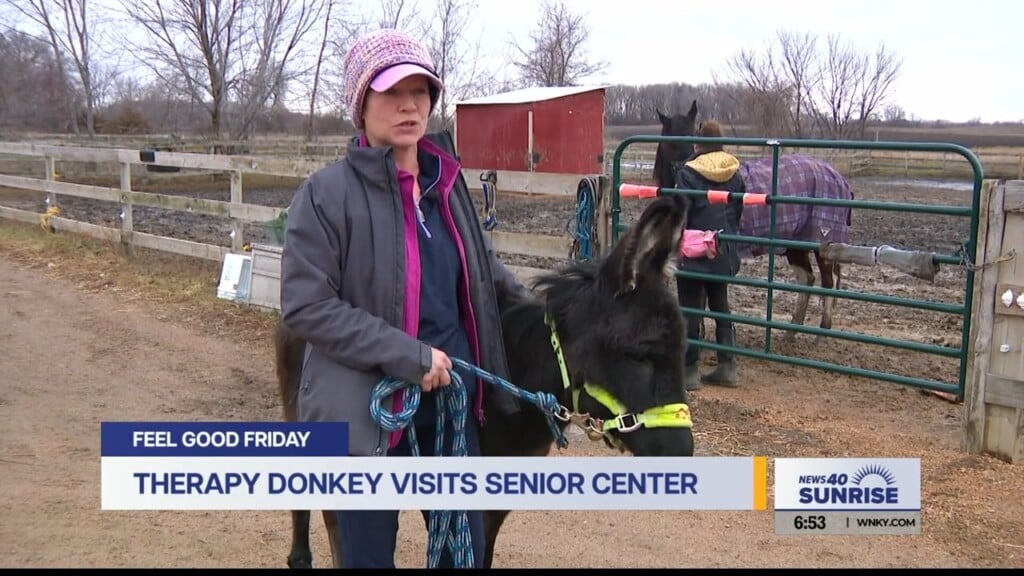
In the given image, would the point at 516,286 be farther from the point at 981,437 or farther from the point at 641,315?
the point at 981,437

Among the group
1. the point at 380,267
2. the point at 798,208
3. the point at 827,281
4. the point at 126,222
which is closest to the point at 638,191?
the point at 798,208

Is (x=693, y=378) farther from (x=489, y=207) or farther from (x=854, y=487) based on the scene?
(x=854, y=487)

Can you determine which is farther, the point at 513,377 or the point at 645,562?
the point at 645,562

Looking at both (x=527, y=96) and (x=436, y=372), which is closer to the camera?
(x=436, y=372)

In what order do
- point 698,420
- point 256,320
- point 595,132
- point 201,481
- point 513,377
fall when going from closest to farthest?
point 201,481 < point 513,377 < point 698,420 < point 256,320 < point 595,132

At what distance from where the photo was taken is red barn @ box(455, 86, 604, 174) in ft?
62.8

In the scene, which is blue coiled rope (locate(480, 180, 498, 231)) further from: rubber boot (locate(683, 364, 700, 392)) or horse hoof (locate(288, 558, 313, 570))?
horse hoof (locate(288, 558, 313, 570))

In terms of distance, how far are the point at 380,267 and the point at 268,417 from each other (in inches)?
150

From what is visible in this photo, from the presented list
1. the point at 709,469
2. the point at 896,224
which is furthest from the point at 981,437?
the point at 896,224

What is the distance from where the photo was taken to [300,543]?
3.46 metres

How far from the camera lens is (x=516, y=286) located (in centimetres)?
266

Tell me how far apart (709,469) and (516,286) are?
2.73ft

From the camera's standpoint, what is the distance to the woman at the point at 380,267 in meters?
1.93

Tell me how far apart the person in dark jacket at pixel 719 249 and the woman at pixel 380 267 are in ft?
14.0
